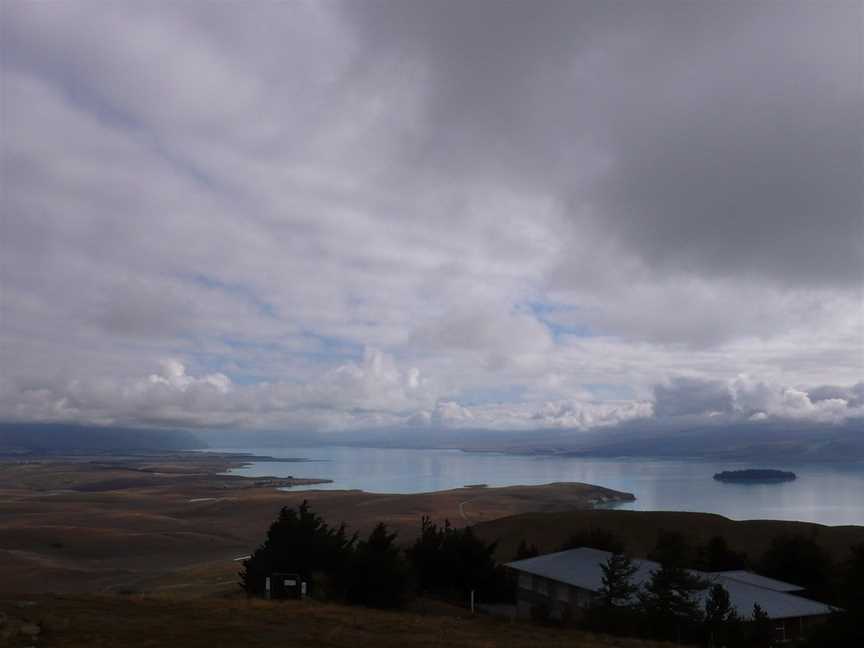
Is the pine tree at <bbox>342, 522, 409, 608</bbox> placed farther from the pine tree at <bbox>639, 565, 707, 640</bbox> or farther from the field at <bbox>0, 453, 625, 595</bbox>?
the field at <bbox>0, 453, 625, 595</bbox>

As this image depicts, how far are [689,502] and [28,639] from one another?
131 metres

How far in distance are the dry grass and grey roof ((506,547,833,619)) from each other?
6.64 metres

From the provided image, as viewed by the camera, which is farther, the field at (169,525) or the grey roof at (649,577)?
the field at (169,525)

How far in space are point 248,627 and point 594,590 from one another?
14332 mm

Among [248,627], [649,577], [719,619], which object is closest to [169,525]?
[649,577]

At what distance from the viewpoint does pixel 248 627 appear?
55.0 feet

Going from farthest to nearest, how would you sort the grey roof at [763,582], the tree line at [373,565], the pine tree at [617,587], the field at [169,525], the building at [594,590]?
the field at [169,525], the grey roof at [763,582], the tree line at [373,565], the building at [594,590], the pine tree at [617,587]

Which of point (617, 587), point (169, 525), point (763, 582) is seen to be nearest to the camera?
point (617, 587)

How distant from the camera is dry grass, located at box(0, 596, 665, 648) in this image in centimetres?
1488

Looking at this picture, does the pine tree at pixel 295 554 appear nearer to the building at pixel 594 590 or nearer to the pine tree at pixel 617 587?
the building at pixel 594 590

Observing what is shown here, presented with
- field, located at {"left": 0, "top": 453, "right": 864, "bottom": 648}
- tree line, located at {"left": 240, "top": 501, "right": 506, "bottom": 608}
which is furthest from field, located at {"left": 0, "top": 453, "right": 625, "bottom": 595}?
tree line, located at {"left": 240, "top": 501, "right": 506, "bottom": 608}

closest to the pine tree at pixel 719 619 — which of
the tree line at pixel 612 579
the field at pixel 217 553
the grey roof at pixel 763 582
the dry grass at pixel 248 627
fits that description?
the tree line at pixel 612 579

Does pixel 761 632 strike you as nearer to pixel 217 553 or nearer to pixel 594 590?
pixel 594 590

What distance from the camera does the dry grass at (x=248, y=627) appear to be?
48.8 feet
